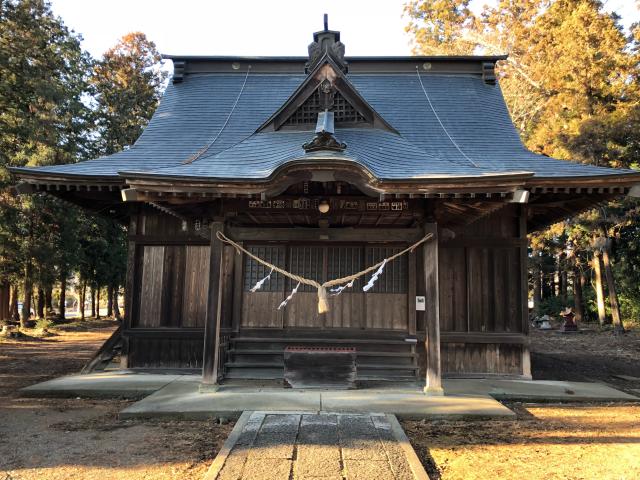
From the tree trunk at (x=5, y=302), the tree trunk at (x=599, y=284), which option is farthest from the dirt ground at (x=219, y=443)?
the tree trunk at (x=5, y=302)

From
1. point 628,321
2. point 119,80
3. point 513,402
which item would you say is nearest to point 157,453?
point 513,402

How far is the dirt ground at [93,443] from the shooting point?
4625mm

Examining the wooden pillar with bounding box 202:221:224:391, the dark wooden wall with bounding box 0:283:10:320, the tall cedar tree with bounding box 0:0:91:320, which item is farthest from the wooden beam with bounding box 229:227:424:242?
the dark wooden wall with bounding box 0:283:10:320

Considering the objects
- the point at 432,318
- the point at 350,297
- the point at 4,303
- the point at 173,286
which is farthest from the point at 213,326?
the point at 4,303

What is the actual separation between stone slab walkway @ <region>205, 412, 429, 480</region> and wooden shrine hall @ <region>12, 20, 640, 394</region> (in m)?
2.03

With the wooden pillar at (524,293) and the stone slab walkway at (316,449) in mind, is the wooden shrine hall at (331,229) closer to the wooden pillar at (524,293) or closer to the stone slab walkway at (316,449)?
the wooden pillar at (524,293)

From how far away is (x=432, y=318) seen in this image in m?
7.41

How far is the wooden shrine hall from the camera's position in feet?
23.1

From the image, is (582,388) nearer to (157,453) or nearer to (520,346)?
(520,346)

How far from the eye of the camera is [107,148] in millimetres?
26484

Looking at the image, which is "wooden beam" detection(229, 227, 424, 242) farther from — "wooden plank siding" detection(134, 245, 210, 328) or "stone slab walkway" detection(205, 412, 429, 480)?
"stone slab walkway" detection(205, 412, 429, 480)

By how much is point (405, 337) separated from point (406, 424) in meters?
2.56

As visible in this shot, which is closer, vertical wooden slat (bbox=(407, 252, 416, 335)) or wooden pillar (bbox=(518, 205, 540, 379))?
vertical wooden slat (bbox=(407, 252, 416, 335))

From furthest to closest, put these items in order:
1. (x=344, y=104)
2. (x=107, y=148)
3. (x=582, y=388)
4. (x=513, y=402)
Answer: (x=107, y=148) → (x=344, y=104) → (x=582, y=388) → (x=513, y=402)
